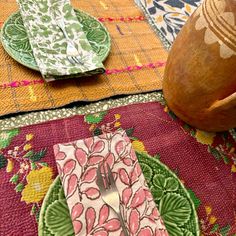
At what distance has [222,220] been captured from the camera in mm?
422

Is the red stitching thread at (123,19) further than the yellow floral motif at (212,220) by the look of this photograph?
Yes

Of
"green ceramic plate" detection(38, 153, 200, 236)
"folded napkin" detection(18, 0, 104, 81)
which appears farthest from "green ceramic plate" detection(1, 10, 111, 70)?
"green ceramic plate" detection(38, 153, 200, 236)

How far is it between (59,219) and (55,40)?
31cm

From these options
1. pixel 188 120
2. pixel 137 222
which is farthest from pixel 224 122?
pixel 137 222

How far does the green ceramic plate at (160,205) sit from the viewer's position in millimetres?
345

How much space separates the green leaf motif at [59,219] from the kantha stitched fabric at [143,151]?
23 mm

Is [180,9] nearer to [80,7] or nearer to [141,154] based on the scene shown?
[80,7]

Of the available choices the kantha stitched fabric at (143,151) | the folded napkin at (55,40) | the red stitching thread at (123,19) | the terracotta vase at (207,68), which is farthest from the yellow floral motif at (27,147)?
the red stitching thread at (123,19)

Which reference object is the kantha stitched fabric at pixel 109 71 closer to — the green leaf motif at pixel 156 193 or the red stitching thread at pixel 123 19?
the red stitching thread at pixel 123 19

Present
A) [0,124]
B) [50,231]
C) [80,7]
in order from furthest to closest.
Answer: [80,7] < [0,124] < [50,231]

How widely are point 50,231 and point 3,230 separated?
53 millimetres

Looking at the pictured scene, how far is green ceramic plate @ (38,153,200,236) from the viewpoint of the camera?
13.6 inches

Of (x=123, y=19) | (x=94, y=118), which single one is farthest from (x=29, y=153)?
(x=123, y=19)

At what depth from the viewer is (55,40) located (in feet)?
1.78
